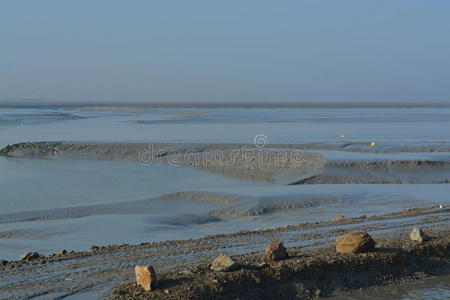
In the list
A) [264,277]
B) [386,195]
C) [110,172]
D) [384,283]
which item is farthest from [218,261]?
[110,172]

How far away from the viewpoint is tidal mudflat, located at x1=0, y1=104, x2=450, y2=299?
750 cm

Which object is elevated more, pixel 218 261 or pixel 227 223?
pixel 218 261

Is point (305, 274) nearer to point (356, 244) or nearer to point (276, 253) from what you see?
point (276, 253)

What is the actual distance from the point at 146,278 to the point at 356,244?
2.78 metres

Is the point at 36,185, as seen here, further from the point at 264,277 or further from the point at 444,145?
the point at 444,145

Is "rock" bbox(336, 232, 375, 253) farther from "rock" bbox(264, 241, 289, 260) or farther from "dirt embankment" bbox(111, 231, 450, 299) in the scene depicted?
"rock" bbox(264, 241, 289, 260)

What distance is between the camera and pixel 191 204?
1448cm

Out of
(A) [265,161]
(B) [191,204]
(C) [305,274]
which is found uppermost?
(C) [305,274]

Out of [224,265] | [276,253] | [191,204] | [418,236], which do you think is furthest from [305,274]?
[191,204]

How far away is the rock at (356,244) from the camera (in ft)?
25.0

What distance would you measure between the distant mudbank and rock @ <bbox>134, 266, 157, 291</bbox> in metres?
11.7

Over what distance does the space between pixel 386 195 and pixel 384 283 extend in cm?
839

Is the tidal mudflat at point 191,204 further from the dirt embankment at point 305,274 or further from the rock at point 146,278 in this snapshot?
the rock at point 146,278

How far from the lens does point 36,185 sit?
17.8m
